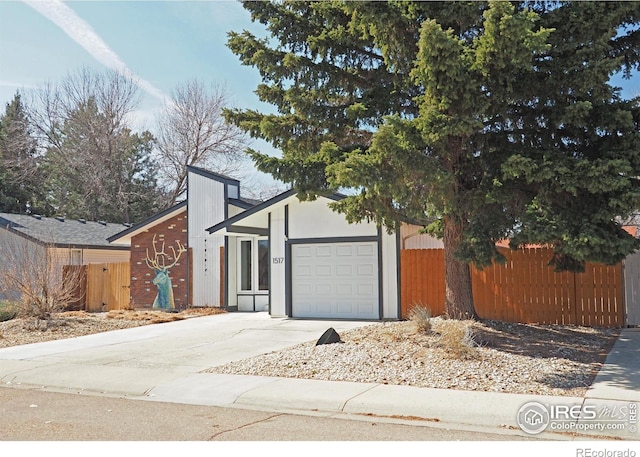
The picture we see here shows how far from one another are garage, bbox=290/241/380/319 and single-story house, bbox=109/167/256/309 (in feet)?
13.7

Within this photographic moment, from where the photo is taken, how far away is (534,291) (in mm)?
14562

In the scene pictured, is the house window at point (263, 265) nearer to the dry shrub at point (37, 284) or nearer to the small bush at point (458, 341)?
the dry shrub at point (37, 284)

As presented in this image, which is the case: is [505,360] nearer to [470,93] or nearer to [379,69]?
[470,93]

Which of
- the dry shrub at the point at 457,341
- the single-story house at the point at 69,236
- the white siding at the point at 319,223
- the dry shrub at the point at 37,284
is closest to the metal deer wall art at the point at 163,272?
the single-story house at the point at 69,236

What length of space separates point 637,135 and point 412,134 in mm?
3720

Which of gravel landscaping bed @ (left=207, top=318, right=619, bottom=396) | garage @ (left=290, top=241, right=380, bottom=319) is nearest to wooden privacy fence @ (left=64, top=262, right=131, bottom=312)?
garage @ (left=290, top=241, right=380, bottom=319)

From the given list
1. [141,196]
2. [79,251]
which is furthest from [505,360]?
[141,196]

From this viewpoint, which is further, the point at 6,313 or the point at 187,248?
the point at 187,248

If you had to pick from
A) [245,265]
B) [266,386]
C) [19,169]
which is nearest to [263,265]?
[245,265]

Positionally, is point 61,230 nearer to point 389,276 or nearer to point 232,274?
point 232,274

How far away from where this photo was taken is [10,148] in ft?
126

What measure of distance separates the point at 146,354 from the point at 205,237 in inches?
387

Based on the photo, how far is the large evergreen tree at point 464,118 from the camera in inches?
370

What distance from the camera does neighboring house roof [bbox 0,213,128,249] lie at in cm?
2442
